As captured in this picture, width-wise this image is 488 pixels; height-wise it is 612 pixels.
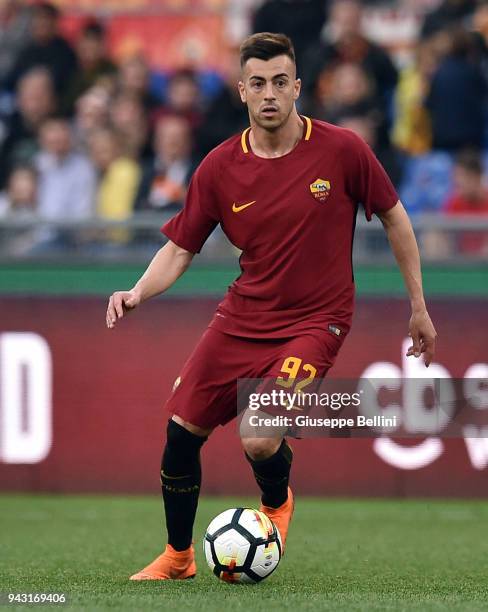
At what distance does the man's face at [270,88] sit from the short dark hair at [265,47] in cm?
2

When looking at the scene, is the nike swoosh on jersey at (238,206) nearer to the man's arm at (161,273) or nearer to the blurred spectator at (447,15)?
the man's arm at (161,273)

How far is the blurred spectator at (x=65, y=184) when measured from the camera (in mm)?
11766

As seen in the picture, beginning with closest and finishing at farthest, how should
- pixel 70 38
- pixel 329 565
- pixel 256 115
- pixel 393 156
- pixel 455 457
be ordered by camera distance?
pixel 256 115 < pixel 329 565 < pixel 455 457 < pixel 393 156 < pixel 70 38

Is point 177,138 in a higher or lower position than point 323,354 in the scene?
higher

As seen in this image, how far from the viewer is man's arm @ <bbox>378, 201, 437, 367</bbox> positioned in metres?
6.21

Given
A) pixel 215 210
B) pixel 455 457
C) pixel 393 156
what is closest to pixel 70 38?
pixel 393 156

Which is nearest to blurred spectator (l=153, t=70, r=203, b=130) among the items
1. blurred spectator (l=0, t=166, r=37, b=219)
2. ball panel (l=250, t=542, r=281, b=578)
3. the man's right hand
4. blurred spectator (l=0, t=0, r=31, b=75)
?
blurred spectator (l=0, t=166, r=37, b=219)

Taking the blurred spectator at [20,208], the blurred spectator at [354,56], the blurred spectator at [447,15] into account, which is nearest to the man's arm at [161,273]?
the blurred spectator at [20,208]

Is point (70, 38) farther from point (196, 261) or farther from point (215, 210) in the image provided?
point (215, 210)

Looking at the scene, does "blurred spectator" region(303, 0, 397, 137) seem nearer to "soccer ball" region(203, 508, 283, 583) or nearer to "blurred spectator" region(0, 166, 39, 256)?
"blurred spectator" region(0, 166, 39, 256)

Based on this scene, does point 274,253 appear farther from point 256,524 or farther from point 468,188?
point 468,188

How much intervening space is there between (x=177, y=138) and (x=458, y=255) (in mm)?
2620

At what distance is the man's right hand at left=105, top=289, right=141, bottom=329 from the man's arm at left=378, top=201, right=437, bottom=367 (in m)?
1.17

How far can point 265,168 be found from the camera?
246 inches
